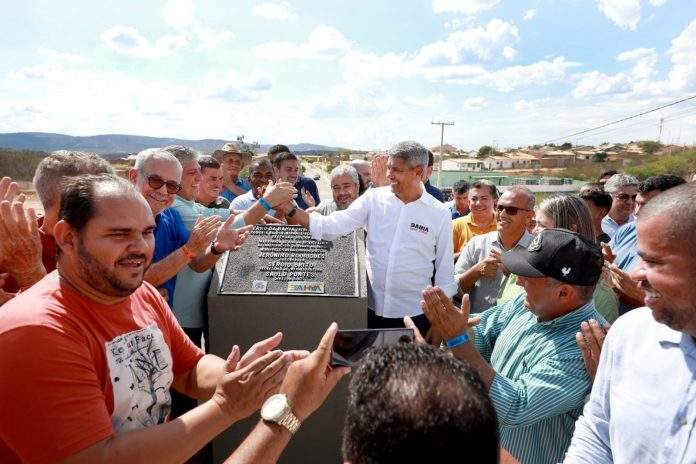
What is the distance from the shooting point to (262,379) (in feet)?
5.70

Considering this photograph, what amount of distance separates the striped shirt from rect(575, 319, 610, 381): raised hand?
0.26ft

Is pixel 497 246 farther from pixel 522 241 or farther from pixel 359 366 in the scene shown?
pixel 359 366

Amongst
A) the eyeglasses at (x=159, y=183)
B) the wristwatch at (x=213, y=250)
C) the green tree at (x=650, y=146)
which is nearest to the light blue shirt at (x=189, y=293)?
the wristwatch at (x=213, y=250)

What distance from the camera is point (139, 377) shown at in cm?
173

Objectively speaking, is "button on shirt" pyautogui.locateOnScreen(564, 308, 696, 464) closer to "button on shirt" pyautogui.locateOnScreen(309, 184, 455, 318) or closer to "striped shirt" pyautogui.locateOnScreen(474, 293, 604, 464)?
"striped shirt" pyautogui.locateOnScreen(474, 293, 604, 464)

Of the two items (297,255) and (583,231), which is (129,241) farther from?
(583,231)

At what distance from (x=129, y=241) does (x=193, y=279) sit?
1.82 meters

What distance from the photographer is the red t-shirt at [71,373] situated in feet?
4.50

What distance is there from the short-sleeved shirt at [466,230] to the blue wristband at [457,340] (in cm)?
332

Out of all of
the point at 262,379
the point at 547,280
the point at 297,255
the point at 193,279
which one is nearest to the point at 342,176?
the point at 297,255

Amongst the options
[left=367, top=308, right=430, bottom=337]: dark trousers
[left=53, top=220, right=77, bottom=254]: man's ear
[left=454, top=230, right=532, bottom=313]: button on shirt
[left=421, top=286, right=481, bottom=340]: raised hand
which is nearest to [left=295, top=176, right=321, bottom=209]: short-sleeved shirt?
[left=367, top=308, right=430, bottom=337]: dark trousers

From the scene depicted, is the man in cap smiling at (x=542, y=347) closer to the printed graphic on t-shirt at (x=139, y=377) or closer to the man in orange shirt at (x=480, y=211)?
the printed graphic on t-shirt at (x=139, y=377)

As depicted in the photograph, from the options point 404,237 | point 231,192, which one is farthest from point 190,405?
point 231,192

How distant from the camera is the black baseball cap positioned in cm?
206
